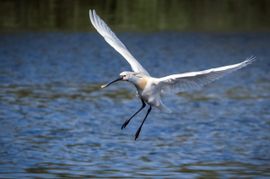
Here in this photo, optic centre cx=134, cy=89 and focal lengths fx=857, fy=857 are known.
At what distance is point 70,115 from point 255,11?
39312 mm

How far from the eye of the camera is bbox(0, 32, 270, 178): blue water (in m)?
14.7

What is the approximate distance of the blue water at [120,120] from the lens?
1473 cm

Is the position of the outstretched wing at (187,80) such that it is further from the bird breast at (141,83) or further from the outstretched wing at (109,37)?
the outstretched wing at (109,37)

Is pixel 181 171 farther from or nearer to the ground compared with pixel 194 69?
farther from the ground

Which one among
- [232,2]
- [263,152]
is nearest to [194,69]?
[263,152]

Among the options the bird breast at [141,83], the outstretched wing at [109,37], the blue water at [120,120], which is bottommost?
the blue water at [120,120]

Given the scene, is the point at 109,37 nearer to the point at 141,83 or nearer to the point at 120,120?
the point at 141,83

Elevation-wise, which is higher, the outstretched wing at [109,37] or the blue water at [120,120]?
the outstretched wing at [109,37]

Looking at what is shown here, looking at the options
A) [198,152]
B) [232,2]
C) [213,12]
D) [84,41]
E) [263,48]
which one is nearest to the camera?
[198,152]

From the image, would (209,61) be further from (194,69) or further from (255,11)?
→ (255,11)

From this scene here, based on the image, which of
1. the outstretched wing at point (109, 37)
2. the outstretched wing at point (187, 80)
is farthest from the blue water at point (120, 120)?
the outstretched wing at point (109, 37)

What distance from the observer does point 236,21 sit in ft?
175

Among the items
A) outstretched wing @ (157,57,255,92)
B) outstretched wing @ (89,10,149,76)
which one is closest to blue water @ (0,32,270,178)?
outstretched wing @ (157,57,255,92)

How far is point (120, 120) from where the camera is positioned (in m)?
20.8
